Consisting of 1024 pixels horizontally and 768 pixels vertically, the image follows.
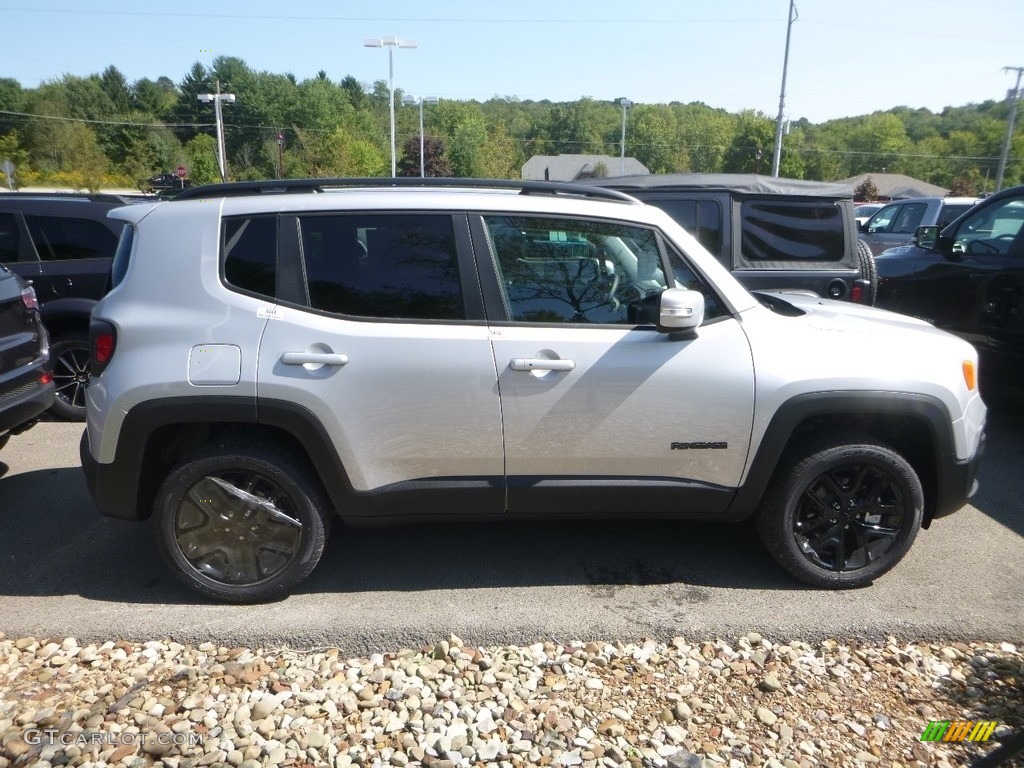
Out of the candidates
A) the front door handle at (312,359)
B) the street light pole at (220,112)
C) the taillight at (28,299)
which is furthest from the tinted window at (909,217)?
the street light pole at (220,112)

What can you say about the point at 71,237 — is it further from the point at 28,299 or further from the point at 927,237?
the point at 927,237

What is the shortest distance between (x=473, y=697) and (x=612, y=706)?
1.75 feet

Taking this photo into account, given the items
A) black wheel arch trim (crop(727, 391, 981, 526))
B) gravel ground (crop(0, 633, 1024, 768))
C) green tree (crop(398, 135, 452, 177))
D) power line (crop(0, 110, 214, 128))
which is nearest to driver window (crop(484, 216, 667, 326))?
black wheel arch trim (crop(727, 391, 981, 526))

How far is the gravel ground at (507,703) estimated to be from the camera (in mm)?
2699

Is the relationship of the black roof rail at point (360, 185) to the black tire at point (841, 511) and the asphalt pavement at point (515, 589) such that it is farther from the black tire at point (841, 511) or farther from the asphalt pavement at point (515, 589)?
the asphalt pavement at point (515, 589)

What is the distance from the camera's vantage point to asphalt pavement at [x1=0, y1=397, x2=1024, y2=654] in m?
3.43

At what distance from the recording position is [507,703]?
116 inches

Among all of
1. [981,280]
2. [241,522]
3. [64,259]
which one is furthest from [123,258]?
[981,280]

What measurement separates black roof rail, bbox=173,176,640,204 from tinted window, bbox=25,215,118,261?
3.49m

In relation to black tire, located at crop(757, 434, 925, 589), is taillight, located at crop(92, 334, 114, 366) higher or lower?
higher

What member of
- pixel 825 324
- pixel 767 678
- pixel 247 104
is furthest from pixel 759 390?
pixel 247 104

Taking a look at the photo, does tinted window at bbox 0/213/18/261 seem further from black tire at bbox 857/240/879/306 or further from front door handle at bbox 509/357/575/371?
black tire at bbox 857/240/879/306

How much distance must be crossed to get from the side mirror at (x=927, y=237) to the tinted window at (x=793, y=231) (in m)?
0.88

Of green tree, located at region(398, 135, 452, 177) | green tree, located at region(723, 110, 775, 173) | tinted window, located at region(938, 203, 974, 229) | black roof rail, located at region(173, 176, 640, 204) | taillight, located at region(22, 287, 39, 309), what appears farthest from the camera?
green tree, located at region(723, 110, 775, 173)
